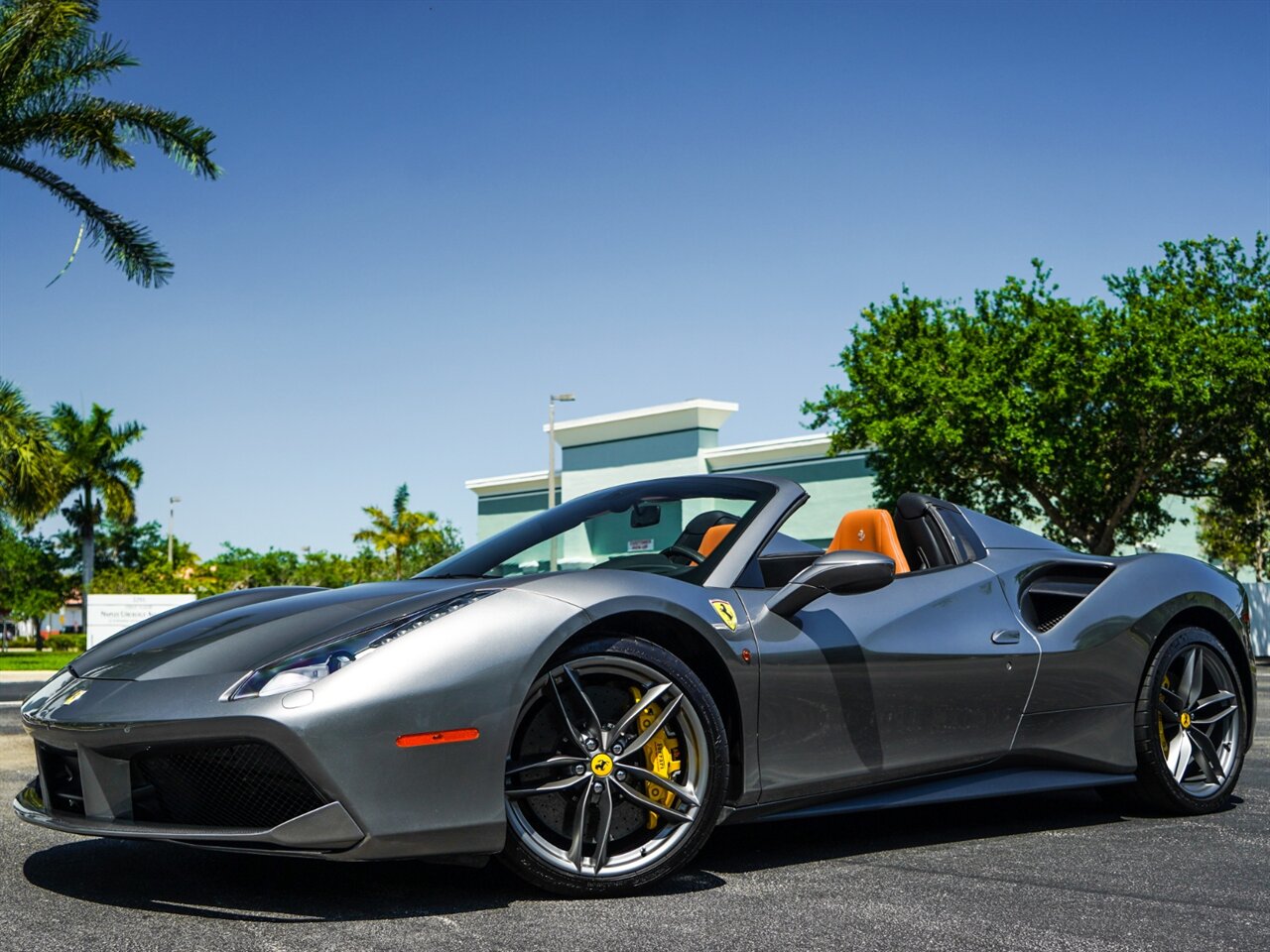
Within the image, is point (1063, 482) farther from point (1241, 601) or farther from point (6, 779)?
point (6, 779)

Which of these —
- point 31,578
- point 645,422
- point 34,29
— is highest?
point 34,29

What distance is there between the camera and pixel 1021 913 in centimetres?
340

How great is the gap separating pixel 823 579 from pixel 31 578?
66.2 meters

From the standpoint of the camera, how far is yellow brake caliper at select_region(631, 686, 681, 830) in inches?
145

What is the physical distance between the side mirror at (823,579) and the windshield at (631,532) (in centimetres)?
32

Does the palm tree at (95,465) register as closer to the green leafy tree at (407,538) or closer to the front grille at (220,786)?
the green leafy tree at (407,538)

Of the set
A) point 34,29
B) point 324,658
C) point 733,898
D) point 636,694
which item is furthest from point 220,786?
point 34,29

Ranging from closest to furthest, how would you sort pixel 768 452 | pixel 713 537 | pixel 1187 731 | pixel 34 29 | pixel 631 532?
1. pixel 713 537
2. pixel 631 532
3. pixel 1187 731
4. pixel 34 29
5. pixel 768 452

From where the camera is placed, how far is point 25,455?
2155 cm

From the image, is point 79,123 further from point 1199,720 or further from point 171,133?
point 1199,720

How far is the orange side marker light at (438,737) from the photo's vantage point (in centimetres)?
325

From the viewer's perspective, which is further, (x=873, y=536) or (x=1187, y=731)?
(x=1187, y=731)

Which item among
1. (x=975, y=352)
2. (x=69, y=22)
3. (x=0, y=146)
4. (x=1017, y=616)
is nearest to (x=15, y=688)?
(x=0, y=146)

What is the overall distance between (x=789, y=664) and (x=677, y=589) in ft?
1.39
